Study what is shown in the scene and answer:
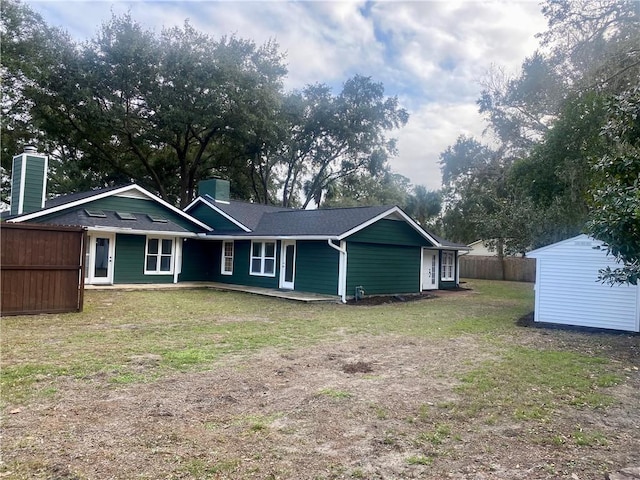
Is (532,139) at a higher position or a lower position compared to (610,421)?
higher

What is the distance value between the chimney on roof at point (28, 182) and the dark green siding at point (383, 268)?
11.0m

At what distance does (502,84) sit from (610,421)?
751 inches

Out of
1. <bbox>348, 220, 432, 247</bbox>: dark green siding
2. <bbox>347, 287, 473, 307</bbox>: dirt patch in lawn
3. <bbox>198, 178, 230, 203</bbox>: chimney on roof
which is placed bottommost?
<bbox>347, 287, 473, 307</bbox>: dirt patch in lawn


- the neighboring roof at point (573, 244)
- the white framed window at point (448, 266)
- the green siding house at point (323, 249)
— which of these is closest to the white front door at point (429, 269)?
the green siding house at point (323, 249)

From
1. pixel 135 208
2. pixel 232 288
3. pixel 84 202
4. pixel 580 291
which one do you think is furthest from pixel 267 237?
pixel 580 291

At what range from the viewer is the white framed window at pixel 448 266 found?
20.2 metres

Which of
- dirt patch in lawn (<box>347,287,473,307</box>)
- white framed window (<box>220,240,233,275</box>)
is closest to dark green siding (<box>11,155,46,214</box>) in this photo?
white framed window (<box>220,240,233,275</box>)

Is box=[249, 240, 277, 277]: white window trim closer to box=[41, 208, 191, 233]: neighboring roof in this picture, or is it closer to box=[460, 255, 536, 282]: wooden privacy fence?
box=[41, 208, 191, 233]: neighboring roof

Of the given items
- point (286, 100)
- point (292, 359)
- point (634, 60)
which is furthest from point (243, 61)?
point (292, 359)

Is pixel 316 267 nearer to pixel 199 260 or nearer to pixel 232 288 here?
pixel 232 288

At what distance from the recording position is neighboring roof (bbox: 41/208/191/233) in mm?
14531

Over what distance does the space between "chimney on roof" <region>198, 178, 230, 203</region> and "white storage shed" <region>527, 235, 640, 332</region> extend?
44.4ft

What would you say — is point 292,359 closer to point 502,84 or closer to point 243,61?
point 502,84

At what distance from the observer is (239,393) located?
187 inches
